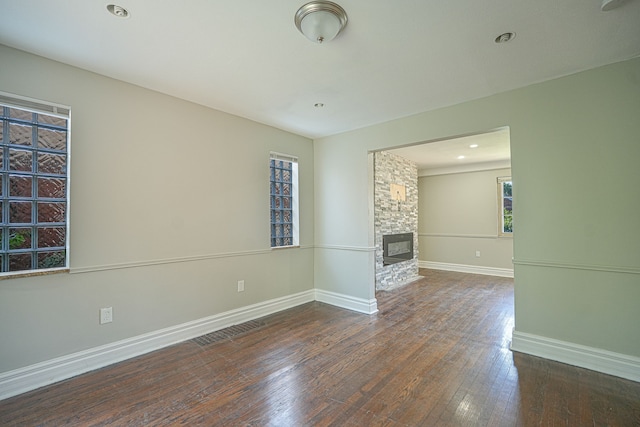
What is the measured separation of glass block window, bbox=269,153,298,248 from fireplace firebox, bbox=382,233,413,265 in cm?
191

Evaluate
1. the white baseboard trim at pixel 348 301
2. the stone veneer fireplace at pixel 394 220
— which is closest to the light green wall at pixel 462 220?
the stone veneer fireplace at pixel 394 220

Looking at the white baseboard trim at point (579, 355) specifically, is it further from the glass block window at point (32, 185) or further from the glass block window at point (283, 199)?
the glass block window at point (32, 185)

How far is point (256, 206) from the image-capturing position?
12.2 feet

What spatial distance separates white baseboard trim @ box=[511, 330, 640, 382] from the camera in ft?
7.41

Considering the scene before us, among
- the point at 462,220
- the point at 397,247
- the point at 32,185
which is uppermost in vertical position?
the point at 32,185

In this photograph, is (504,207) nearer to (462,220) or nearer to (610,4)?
(462,220)

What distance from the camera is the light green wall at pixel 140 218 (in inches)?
88.0

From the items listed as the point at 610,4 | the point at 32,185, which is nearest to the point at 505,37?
the point at 610,4

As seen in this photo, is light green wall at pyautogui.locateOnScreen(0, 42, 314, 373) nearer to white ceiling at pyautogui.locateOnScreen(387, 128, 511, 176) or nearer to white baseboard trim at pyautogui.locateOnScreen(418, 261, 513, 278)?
white ceiling at pyautogui.locateOnScreen(387, 128, 511, 176)

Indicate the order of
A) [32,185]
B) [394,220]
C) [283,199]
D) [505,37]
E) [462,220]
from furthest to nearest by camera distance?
[462,220], [394,220], [283,199], [32,185], [505,37]

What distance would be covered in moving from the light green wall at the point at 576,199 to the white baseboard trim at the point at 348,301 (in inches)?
66.4

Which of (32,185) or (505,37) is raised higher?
(505,37)

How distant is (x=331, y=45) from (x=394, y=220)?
158 inches

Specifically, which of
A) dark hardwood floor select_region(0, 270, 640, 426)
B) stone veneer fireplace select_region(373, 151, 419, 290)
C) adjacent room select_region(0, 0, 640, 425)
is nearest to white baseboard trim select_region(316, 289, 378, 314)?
adjacent room select_region(0, 0, 640, 425)
